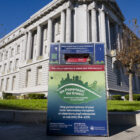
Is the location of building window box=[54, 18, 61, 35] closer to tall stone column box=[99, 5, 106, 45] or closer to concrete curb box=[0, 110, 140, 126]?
tall stone column box=[99, 5, 106, 45]

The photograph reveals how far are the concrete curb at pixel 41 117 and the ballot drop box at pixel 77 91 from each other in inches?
61.6

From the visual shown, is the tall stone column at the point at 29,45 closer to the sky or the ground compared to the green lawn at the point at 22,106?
closer to the sky

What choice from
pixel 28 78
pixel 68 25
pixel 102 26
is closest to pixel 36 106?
pixel 68 25

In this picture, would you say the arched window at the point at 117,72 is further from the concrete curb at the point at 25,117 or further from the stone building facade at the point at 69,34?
the concrete curb at the point at 25,117

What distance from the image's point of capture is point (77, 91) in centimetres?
408

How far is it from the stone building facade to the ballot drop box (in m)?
18.8

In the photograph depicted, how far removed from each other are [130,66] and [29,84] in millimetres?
20259

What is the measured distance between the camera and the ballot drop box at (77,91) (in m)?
3.90

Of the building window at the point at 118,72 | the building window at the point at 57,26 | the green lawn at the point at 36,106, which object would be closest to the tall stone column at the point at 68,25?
the building window at the point at 57,26

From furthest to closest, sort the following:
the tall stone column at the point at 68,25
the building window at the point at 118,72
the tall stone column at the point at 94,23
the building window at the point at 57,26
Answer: the building window at the point at 57,26
the building window at the point at 118,72
the tall stone column at the point at 68,25
the tall stone column at the point at 94,23

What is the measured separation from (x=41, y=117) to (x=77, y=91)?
224 centimetres

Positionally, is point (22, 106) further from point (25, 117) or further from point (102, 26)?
point (102, 26)

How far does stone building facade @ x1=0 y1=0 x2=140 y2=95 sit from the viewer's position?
83.5 feet

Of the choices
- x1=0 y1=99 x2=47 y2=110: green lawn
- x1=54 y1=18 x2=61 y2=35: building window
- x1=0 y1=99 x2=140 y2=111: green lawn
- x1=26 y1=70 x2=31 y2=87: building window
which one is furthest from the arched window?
x1=0 y1=99 x2=47 y2=110: green lawn
